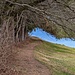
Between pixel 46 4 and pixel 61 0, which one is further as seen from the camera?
pixel 46 4

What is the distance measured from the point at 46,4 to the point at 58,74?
4987 mm

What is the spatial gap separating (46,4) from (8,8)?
2438 mm

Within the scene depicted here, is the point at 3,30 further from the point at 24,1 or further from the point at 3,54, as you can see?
the point at 24,1

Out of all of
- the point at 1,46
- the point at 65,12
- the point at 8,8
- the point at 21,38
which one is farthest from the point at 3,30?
the point at 21,38

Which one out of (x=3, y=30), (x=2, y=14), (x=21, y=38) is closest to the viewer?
(x=3, y=30)

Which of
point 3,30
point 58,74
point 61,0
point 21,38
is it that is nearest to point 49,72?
point 58,74

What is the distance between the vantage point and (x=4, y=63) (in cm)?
1170

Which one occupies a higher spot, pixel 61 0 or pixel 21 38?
pixel 61 0

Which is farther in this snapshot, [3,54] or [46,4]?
[46,4]

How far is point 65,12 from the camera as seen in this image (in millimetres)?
15797

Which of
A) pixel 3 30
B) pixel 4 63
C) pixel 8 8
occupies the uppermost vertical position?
pixel 8 8

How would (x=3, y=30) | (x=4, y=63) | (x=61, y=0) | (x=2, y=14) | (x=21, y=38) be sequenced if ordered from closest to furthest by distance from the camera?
(x=4, y=63)
(x=3, y=30)
(x=61, y=0)
(x=2, y=14)
(x=21, y=38)

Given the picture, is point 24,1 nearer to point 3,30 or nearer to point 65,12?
point 65,12

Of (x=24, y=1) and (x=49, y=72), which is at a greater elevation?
(x=24, y=1)
